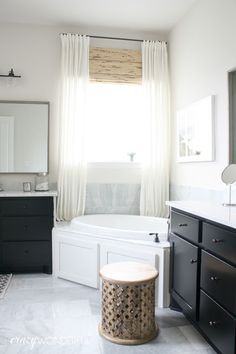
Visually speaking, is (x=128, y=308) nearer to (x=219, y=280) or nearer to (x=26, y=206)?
(x=219, y=280)

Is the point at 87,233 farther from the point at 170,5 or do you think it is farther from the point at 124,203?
the point at 170,5

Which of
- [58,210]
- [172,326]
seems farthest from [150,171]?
[172,326]

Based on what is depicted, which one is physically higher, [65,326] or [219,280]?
[219,280]

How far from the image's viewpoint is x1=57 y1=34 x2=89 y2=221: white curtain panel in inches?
141

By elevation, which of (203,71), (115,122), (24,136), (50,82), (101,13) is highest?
(101,13)

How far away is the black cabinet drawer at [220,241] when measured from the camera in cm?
155

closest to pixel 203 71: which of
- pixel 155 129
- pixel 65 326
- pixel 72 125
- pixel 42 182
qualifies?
pixel 155 129

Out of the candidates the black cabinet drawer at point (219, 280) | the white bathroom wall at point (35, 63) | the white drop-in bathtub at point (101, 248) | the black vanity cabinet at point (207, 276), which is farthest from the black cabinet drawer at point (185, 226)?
the white bathroom wall at point (35, 63)

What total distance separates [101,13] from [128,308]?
286cm

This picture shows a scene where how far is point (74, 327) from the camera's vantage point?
221 cm

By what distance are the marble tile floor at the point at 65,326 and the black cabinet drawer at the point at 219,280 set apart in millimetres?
481

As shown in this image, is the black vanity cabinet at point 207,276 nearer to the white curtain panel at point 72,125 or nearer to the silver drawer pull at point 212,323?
the silver drawer pull at point 212,323

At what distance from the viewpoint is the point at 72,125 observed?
3604 mm

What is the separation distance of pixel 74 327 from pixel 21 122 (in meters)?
2.31
